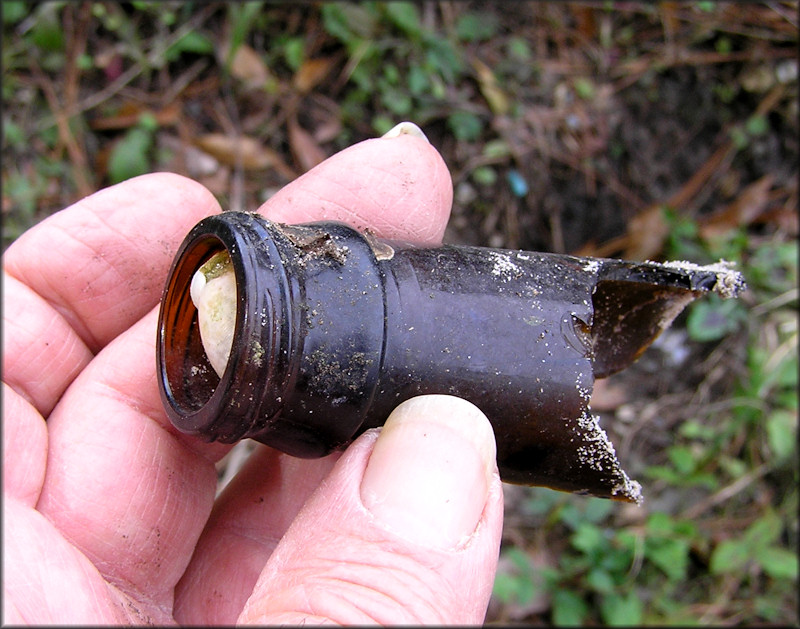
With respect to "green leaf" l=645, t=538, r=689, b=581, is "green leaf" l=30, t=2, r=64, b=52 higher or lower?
higher

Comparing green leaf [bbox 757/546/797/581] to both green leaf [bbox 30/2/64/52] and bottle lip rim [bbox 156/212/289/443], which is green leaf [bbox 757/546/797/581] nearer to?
bottle lip rim [bbox 156/212/289/443]

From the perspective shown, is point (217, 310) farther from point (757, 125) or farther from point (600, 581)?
point (757, 125)

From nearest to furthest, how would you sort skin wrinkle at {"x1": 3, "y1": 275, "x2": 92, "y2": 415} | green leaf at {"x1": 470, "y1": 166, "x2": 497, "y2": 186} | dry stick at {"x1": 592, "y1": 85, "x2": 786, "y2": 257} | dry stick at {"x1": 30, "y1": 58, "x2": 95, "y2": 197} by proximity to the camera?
skin wrinkle at {"x1": 3, "y1": 275, "x2": 92, "y2": 415} → dry stick at {"x1": 30, "y1": 58, "x2": 95, "y2": 197} → green leaf at {"x1": 470, "y1": 166, "x2": 497, "y2": 186} → dry stick at {"x1": 592, "y1": 85, "x2": 786, "y2": 257}

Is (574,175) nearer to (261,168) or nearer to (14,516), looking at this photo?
(261,168)

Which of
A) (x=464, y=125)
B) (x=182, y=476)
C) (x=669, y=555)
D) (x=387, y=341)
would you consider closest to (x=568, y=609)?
(x=669, y=555)

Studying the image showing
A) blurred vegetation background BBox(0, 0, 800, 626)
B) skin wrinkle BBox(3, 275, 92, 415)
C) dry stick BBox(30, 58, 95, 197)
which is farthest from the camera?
dry stick BBox(30, 58, 95, 197)

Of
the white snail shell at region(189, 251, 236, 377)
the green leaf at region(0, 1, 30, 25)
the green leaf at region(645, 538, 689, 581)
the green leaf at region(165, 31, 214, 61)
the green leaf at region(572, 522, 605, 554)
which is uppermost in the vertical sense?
the green leaf at region(0, 1, 30, 25)

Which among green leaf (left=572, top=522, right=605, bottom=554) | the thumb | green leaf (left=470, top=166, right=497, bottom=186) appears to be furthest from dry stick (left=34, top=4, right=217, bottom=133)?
green leaf (left=572, top=522, right=605, bottom=554)
